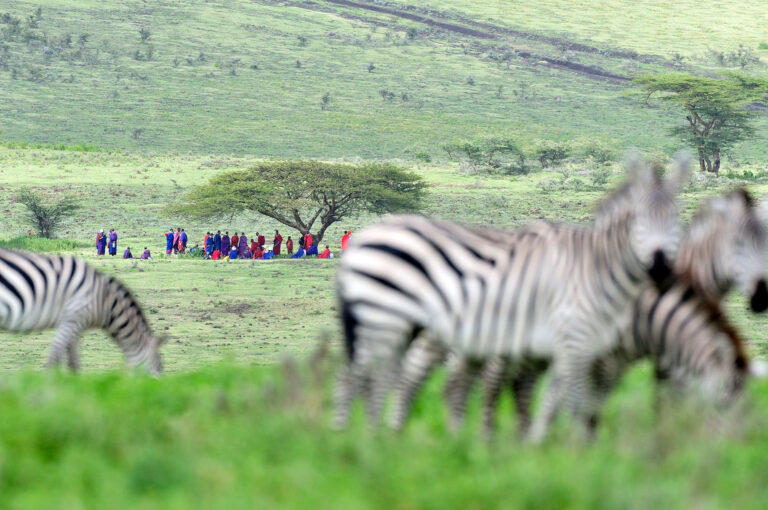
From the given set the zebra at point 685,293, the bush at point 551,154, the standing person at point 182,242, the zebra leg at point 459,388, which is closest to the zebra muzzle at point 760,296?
the zebra at point 685,293

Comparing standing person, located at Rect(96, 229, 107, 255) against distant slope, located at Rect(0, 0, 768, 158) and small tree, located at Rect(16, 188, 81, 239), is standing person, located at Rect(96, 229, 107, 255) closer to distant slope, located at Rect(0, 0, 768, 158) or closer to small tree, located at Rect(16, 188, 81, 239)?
small tree, located at Rect(16, 188, 81, 239)

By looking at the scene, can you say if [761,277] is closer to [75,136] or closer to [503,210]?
[503,210]

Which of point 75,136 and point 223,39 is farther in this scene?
point 223,39

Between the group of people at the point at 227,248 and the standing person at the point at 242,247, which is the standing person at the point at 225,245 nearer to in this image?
the group of people at the point at 227,248

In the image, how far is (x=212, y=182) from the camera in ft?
141

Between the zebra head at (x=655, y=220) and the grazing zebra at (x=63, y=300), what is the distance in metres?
6.13

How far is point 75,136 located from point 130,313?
56919mm

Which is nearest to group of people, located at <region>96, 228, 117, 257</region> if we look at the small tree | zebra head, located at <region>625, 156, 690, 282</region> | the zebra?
the small tree

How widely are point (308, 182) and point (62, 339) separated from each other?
32.2 m

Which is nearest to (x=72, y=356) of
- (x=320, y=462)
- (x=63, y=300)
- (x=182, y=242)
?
(x=63, y=300)

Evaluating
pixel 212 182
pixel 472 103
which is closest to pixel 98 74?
pixel 472 103

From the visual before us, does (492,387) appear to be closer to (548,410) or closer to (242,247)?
(548,410)

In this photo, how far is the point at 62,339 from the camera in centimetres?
1042

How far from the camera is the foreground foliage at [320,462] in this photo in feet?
15.3
